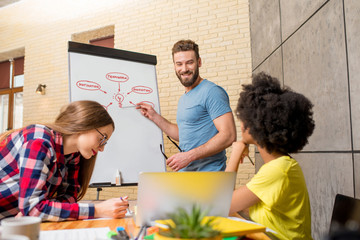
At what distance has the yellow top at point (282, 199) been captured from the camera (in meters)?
1.12

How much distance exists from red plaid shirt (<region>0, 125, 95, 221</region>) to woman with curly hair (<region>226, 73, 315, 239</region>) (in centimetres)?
70

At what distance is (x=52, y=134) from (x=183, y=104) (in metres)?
1.30

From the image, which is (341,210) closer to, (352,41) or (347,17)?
(352,41)

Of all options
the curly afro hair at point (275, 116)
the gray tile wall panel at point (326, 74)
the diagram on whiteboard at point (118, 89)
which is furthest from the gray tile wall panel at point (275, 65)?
the curly afro hair at point (275, 116)

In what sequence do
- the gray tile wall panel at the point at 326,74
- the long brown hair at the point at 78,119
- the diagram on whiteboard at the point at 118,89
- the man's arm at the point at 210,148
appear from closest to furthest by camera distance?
the long brown hair at the point at 78,119
the gray tile wall panel at the point at 326,74
the man's arm at the point at 210,148
the diagram on whiteboard at the point at 118,89

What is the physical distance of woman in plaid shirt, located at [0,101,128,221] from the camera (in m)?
1.14

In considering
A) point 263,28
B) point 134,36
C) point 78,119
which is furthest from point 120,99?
point 134,36

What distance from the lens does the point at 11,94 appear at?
20.7 ft

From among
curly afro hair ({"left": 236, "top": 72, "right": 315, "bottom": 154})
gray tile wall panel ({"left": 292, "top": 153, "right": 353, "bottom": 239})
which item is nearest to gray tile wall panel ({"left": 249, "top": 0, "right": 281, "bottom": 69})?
gray tile wall panel ({"left": 292, "top": 153, "right": 353, "bottom": 239})

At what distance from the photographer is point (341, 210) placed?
1.12 meters

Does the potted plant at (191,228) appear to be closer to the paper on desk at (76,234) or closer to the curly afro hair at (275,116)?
the paper on desk at (76,234)

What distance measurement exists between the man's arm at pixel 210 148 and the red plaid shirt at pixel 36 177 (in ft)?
2.77

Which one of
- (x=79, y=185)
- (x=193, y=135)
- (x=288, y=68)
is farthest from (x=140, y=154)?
(x=288, y=68)

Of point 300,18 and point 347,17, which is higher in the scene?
point 300,18
